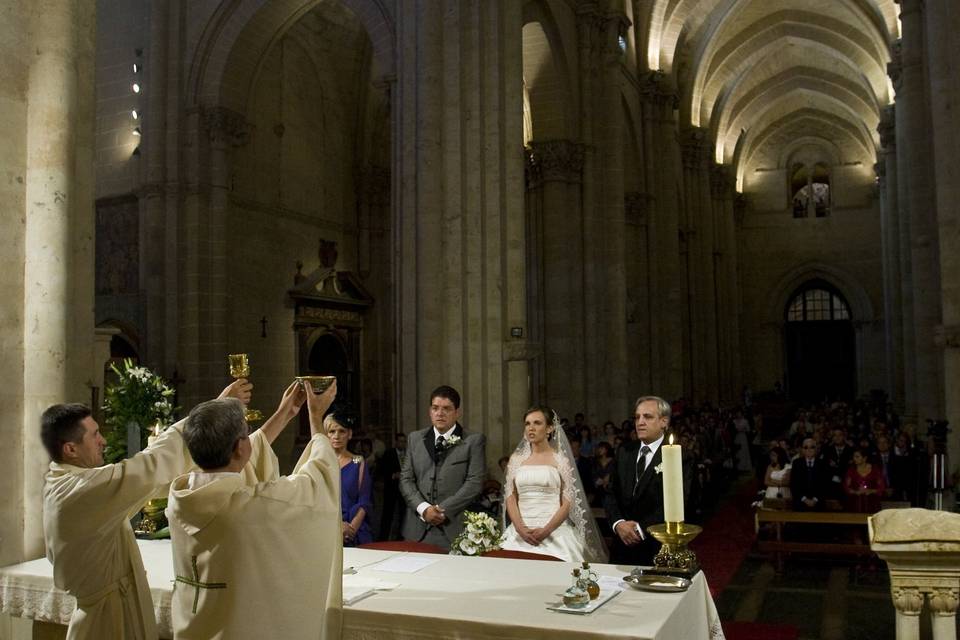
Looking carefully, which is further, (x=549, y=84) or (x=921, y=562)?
(x=549, y=84)

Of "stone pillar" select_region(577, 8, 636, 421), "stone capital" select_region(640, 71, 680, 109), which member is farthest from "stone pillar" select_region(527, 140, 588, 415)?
"stone capital" select_region(640, 71, 680, 109)

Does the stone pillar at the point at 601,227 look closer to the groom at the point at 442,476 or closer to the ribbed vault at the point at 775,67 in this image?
the ribbed vault at the point at 775,67

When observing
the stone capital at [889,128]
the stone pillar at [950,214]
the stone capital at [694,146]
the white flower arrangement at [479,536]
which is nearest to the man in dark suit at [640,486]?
the white flower arrangement at [479,536]

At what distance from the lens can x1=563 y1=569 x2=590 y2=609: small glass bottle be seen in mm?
3451

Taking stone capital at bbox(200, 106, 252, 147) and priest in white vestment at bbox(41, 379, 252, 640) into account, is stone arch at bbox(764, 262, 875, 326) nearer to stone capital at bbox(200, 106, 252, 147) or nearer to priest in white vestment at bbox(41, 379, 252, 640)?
stone capital at bbox(200, 106, 252, 147)

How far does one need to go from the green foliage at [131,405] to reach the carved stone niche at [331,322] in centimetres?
1399

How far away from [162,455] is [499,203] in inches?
352

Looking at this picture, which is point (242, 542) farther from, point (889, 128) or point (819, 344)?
point (819, 344)

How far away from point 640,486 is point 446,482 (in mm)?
1417

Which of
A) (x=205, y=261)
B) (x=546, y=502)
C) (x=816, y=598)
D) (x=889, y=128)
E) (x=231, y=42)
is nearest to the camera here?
(x=546, y=502)

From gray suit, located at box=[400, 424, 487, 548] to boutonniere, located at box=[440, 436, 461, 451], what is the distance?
2 centimetres

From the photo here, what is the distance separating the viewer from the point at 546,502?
5.88m

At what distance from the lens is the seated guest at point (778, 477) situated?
427 inches

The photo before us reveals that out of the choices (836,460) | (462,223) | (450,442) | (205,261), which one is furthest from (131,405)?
(205,261)
